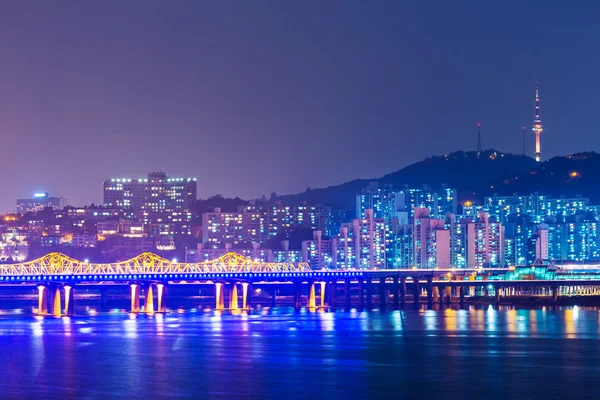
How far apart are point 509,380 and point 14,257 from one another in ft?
488

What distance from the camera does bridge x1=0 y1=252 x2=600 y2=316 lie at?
117 meters

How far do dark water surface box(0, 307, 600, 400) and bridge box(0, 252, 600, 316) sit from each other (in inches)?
607

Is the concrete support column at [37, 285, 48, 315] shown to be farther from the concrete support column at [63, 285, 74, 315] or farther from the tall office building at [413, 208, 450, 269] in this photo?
the tall office building at [413, 208, 450, 269]

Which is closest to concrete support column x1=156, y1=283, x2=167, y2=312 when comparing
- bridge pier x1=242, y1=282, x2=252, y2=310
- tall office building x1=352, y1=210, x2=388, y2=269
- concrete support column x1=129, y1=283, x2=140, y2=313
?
concrete support column x1=129, y1=283, x2=140, y2=313

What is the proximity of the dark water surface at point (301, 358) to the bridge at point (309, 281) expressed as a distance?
50.6 ft

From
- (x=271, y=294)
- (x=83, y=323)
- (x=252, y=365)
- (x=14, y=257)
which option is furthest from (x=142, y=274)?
(x=14, y=257)

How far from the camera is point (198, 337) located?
267ft

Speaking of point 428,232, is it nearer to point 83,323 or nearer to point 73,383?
point 83,323

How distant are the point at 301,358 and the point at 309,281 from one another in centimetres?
Result: 6463

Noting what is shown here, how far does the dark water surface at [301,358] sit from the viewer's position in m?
56.2

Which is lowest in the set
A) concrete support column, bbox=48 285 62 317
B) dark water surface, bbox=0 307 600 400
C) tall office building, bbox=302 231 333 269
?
dark water surface, bbox=0 307 600 400

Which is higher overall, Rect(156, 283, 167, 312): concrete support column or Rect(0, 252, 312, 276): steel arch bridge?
Rect(0, 252, 312, 276): steel arch bridge

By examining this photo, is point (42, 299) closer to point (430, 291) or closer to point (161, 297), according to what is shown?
point (161, 297)

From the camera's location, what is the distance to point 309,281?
133 meters
